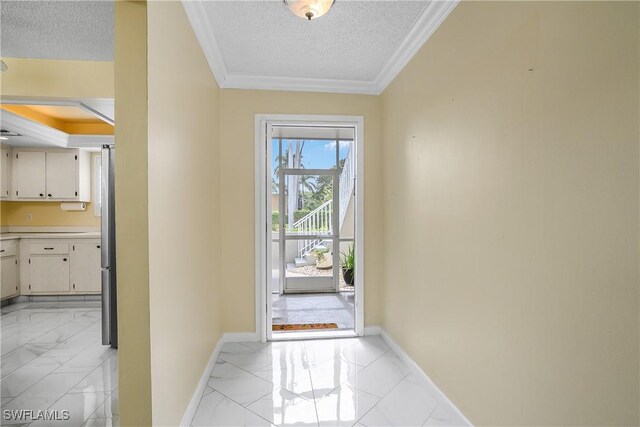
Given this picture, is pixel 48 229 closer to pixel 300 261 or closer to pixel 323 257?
pixel 300 261

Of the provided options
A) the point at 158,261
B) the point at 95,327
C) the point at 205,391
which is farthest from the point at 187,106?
the point at 95,327

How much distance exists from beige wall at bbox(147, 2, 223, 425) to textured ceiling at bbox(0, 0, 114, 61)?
2.21 feet

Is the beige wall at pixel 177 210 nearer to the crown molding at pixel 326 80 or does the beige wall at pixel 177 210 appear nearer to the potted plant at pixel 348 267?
the crown molding at pixel 326 80

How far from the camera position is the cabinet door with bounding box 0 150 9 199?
4496 millimetres

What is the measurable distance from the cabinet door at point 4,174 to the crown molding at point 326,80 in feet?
13.2

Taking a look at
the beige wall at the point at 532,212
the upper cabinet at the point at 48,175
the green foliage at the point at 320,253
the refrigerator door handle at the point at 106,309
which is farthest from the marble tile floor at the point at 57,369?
the green foliage at the point at 320,253

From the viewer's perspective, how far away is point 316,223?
4980 millimetres

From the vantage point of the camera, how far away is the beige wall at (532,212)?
99 centimetres

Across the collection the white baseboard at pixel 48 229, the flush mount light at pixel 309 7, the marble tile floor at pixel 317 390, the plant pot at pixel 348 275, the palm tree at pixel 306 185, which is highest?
the flush mount light at pixel 309 7

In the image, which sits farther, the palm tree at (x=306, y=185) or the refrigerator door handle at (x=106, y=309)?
the palm tree at (x=306, y=185)

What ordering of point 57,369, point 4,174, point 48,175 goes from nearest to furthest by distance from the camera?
point 57,369 < point 4,174 < point 48,175

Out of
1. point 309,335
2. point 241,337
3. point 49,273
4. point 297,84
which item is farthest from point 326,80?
point 49,273

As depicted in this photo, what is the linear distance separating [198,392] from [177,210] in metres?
1.30

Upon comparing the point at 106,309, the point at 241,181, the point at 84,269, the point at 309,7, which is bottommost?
the point at 106,309
